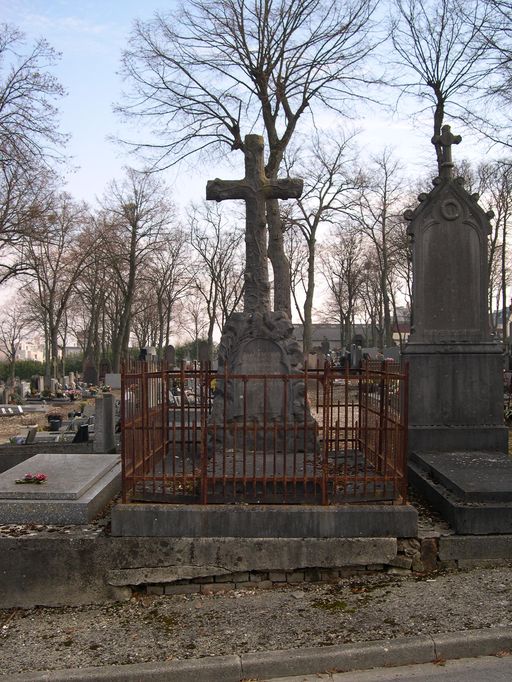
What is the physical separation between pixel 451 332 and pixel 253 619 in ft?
16.1

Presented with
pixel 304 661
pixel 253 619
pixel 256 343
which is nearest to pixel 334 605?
pixel 253 619

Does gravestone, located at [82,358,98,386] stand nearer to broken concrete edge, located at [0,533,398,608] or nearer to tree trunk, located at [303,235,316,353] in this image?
tree trunk, located at [303,235,316,353]

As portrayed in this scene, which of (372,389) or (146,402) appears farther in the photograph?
(372,389)

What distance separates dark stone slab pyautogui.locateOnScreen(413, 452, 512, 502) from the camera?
5387 mm

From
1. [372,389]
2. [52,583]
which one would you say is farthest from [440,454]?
[52,583]

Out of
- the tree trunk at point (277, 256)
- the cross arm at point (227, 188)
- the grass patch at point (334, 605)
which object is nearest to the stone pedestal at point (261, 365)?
the cross arm at point (227, 188)

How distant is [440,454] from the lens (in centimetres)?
742

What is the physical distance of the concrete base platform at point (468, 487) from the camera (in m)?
5.24

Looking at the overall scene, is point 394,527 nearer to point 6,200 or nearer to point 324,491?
point 324,491

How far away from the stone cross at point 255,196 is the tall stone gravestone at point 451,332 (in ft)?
6.16

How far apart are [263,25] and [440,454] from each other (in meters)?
17.6

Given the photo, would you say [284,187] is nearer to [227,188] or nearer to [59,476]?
[227,188]

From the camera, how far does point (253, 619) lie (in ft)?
14.6

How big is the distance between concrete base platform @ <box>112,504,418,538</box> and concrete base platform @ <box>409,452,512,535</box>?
628 millimetres
